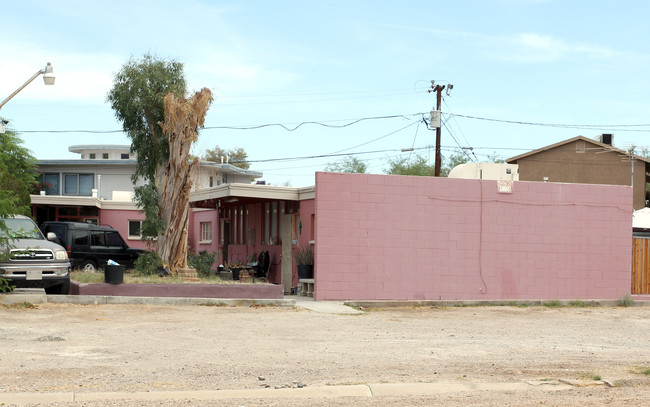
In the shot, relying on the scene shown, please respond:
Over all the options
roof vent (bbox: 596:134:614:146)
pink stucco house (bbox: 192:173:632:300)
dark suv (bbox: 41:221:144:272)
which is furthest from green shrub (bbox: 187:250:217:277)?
roof vent (bbox: 596:134:614:146)

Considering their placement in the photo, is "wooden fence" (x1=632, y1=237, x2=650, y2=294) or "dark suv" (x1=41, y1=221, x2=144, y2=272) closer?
"wooden fence" (x1=632, y1=237, x2=650, y2=294)

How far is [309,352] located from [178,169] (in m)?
9.53

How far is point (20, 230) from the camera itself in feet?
55.0

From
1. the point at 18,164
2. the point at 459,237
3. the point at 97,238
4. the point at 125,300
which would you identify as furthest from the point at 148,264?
the point at 18,164

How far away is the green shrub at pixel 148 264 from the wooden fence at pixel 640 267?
1319 cm

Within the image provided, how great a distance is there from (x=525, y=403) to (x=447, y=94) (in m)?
27.4

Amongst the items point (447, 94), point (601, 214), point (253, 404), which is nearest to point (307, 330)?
point (253, 404)

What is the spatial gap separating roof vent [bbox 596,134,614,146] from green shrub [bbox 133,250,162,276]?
38.4 meters

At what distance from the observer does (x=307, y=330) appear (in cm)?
1407

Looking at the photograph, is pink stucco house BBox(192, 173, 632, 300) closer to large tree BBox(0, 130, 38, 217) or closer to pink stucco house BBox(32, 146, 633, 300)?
pink stucco house BBox(32, 146, 633, 300)

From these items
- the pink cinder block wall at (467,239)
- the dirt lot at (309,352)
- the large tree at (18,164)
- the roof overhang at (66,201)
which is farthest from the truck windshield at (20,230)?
the large tree at (18,164)

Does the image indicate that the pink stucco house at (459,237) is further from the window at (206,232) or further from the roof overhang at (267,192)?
the window at (206,232)

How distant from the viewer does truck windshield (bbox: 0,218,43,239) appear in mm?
16670

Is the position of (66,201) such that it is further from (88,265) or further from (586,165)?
(586,165)
